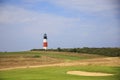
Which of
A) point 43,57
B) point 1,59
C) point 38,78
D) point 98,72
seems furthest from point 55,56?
point 38,78

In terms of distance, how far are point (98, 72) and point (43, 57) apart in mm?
12431

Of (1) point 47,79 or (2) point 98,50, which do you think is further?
(2) point 98,50

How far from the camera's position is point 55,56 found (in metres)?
34.1

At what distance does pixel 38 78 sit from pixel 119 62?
1194 centimetres

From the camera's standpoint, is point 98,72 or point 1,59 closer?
point 98,72

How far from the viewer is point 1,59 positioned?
29.9m

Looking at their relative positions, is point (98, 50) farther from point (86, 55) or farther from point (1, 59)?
point (1, 59)

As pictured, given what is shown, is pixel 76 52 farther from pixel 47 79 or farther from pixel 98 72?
pixel 47 79

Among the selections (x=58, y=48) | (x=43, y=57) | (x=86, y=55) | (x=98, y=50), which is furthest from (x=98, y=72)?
(x=58, y=48)

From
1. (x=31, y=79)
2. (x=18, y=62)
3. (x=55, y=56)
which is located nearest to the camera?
(x=31, y=79)

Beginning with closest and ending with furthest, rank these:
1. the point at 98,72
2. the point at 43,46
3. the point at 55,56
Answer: the point at 98,72 < the point at 55,56 < the point at 43,46

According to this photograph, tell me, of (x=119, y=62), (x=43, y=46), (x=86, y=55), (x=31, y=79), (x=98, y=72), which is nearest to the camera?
(x=31, y=79)

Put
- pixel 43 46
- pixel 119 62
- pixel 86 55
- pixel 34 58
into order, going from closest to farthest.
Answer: pixel 119 62
pixel 34 58
pixel 86 55
pixel 43 46

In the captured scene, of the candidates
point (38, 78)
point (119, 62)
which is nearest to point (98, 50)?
point (119, 62)
